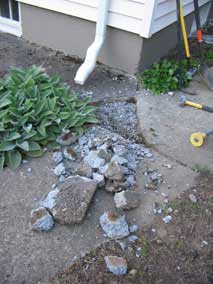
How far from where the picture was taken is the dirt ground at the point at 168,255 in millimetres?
1890

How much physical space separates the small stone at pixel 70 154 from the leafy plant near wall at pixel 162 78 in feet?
4.04

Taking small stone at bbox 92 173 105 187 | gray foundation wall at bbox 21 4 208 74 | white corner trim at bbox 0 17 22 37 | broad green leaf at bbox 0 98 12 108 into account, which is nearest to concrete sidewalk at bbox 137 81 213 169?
gray foundation wall at bbox 21 4 208 74

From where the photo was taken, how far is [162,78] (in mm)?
3543

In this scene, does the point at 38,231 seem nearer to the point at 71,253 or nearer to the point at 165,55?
the point at 71,253

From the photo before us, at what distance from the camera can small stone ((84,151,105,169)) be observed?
245 cm

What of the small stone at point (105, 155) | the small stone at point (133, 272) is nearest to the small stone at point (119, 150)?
the small stone at point (105, 155)

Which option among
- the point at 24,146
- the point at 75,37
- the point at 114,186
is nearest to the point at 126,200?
the point at 114,186

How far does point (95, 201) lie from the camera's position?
2291mm

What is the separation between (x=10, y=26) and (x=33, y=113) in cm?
223

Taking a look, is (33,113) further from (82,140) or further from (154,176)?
(154,176)

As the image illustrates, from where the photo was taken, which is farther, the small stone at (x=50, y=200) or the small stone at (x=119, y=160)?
the small stone at (x=119, y=160)

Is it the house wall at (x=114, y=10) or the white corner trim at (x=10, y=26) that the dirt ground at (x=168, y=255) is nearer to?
the house wall at (x=114, y=10)

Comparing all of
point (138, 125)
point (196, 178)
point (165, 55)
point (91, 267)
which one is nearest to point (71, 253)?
point (91, 267)

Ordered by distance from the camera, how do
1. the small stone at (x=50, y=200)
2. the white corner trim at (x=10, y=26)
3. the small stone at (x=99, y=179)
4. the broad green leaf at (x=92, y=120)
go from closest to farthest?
the small stone at (x=50, y=200), the small stone at (x=99, y=179), the broad green leaf at (x=92, y=120), the white corner trim at (x=10, y=26)
